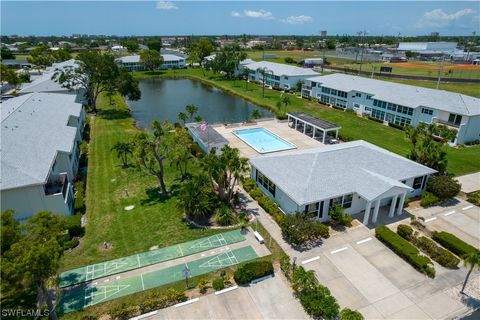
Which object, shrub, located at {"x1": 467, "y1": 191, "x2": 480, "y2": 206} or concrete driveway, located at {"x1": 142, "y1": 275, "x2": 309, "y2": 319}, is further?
shrub, located at {"x1": 467, "y1": 191, "x2": 480, "y2": 206}

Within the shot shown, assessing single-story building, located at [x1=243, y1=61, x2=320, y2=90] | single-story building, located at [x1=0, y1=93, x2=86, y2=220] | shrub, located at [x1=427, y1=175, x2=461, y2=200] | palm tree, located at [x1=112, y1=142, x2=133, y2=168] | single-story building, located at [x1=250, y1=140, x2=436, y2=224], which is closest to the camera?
single-story building, located at [x1=0, y1=93, x2=86, y2=220]

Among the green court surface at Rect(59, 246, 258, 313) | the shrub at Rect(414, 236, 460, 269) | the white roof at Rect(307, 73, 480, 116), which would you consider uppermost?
the white roof at Rect(307, 73, 480, 116)

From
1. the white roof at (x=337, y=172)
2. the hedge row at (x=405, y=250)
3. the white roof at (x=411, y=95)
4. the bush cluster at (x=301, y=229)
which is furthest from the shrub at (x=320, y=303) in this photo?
the white roof at (x=411, y=95)

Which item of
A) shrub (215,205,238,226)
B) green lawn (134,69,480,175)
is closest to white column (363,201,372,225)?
shrub (215,205,238,226)

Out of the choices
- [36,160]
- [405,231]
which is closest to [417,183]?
[405,231]

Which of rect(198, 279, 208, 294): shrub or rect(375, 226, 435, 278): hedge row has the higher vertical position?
rect(375, 226, 435, 278): hedge row

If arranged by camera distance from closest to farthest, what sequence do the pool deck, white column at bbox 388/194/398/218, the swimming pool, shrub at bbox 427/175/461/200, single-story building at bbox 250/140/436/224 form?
single-story building at bbox 250/140/436/224 → white column at bbox 388/194/398/218 → shrub at bbox 427/175/461/200 → the pool deck → the swimming pool

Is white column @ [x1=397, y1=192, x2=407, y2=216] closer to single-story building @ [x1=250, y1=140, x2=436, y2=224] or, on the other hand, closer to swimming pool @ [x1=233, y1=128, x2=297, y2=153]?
single-story building @ [x1=250, y1=140, x2=436, y2=224]
